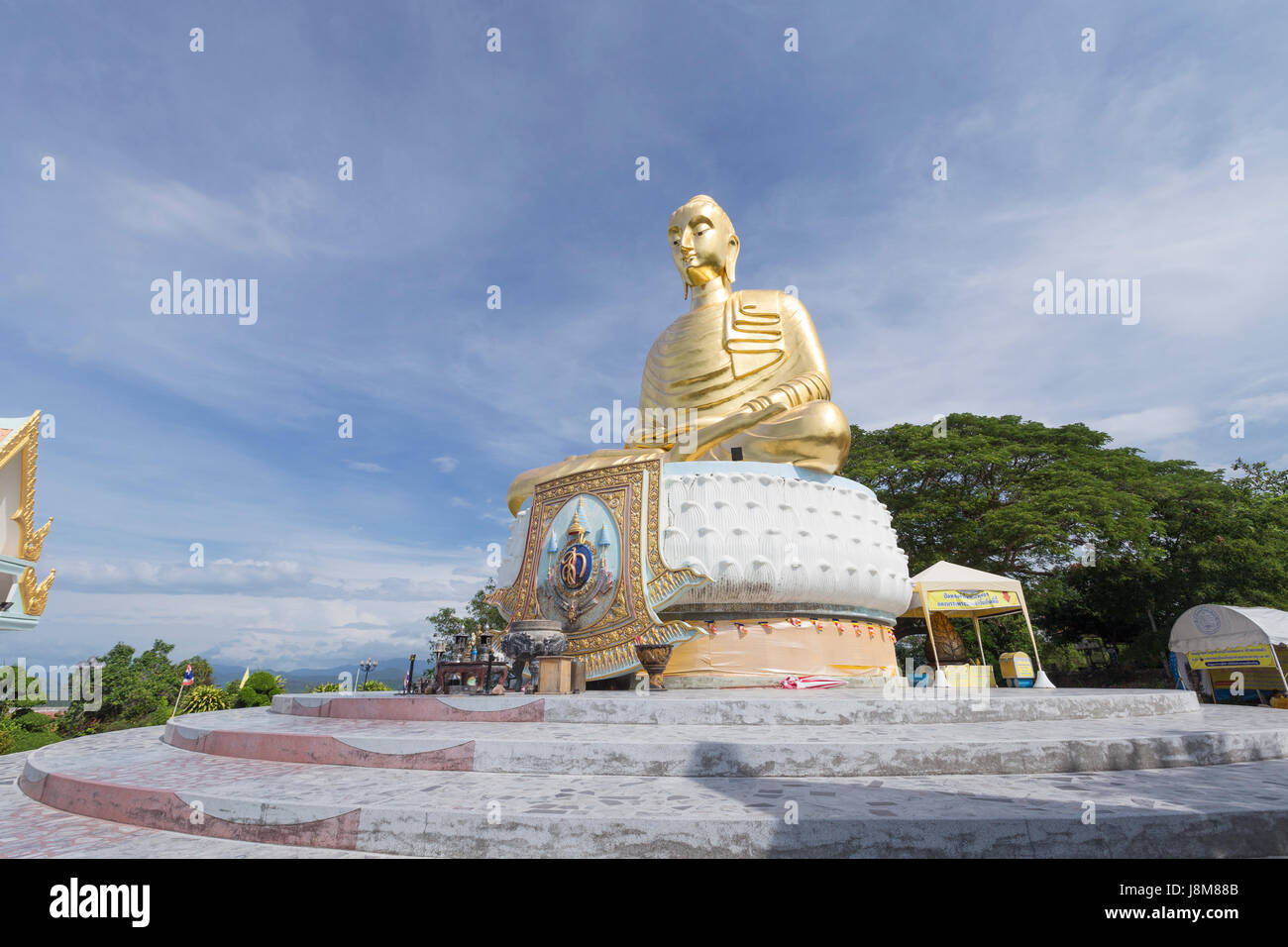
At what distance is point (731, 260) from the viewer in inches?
553

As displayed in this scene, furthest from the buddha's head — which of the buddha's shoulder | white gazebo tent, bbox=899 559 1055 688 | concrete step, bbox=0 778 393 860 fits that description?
concrete step, bbox=0 778 393 860

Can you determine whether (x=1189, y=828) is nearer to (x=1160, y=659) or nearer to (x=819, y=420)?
(x=819, y=420)

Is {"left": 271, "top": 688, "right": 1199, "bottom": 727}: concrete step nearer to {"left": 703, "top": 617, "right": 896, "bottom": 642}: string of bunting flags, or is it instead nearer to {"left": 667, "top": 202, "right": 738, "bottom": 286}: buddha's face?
{"left": 703, "top": 617, "right": 896, "bottom": 642}: string of bunting flags

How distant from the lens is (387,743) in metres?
5.09

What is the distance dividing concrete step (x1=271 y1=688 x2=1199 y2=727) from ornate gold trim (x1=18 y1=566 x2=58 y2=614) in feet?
33.7

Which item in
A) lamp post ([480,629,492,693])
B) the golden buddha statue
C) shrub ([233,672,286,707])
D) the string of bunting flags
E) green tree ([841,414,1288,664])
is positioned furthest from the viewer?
green tree ([841,414,1288,664])

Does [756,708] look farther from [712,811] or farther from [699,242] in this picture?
[699,242]

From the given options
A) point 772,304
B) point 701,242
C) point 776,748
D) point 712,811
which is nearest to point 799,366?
point 772,304

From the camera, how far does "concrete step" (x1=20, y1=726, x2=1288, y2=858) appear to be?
3.22 metres

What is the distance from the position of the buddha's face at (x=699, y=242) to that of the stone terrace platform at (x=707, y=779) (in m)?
9.50

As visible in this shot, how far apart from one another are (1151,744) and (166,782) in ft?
21.0

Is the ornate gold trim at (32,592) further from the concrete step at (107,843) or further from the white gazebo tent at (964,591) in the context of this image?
the white gazebo tent at (964,591)

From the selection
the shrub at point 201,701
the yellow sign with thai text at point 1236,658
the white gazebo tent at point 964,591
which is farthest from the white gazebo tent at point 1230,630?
the shrub at point 201,701
